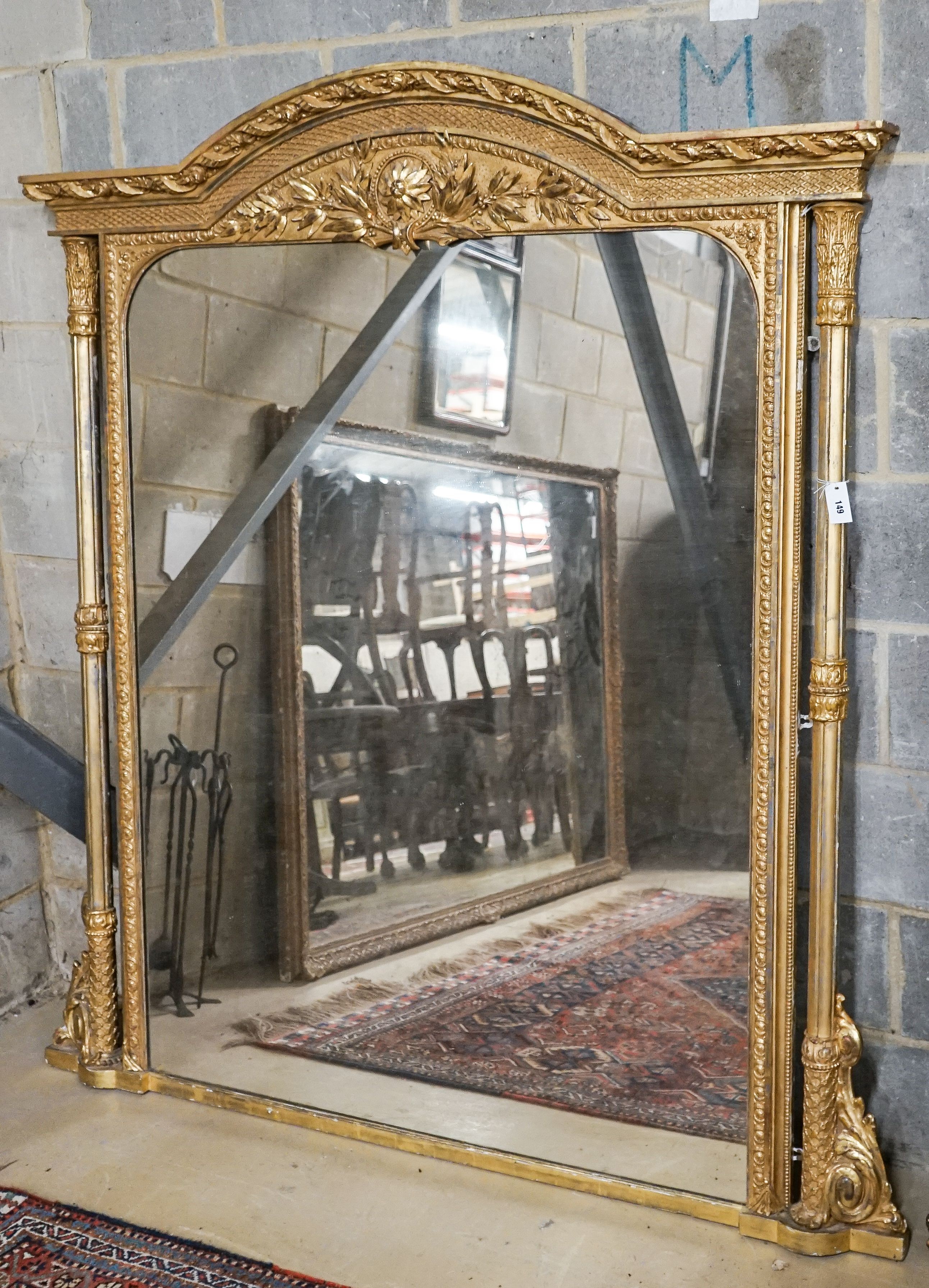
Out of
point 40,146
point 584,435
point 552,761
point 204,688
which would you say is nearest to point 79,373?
point 40,146

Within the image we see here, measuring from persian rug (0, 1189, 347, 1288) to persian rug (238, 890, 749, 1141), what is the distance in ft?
1.42

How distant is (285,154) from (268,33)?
0.84 ft

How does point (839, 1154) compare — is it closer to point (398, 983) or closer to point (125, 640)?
point (398, 983)

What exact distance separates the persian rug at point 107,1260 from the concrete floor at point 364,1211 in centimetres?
3

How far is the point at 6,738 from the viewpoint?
2.41 m

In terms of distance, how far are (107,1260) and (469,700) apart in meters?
1.04

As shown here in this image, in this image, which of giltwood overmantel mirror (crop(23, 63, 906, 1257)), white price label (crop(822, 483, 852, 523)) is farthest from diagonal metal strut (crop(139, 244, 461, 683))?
white price label (crop(822, 483, 852, 523))

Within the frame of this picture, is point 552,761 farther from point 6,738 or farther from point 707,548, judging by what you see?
point 6,738

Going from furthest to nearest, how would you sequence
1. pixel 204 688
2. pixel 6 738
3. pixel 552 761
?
pixel 6 738 → pixel 204 688 → pixel 552 761

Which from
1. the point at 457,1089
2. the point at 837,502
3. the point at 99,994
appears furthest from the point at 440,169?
the point at 99,994

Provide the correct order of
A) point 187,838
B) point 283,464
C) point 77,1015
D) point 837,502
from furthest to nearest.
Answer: point 77,1015, point 187,838, point 283,464, point 837,502

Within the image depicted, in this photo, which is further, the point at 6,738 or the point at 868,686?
the point at 6,738

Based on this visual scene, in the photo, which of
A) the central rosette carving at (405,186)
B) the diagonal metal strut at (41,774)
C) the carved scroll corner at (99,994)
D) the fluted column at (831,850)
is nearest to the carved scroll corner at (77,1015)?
the carved scroll corner at (99,994)

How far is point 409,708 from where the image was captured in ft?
6.88
